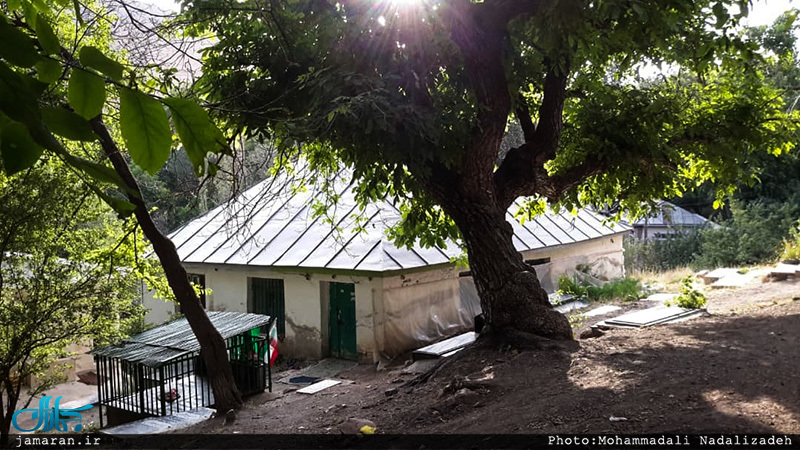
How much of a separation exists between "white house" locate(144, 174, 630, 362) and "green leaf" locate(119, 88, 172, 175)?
12.0m

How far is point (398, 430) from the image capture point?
6.21 m

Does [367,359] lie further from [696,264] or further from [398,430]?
[696,264]

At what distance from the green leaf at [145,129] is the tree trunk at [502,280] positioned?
23.5 ft

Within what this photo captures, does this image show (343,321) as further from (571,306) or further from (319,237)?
(571,306)

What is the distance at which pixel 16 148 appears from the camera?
885mm

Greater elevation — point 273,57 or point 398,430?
point 273,57

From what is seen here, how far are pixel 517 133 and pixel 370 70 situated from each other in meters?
14.0

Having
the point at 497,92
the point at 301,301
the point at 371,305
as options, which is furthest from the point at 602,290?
the point at 497,92

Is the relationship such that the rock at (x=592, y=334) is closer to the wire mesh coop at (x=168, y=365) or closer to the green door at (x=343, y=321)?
the wire mesh coop at (x=168, y=365)

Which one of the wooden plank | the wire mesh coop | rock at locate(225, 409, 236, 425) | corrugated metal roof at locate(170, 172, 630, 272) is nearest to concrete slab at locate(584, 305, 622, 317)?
corrugated metal roof at locate(170, 172, 630, 272)

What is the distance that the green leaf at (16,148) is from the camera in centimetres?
88

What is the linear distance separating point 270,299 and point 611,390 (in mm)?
11927

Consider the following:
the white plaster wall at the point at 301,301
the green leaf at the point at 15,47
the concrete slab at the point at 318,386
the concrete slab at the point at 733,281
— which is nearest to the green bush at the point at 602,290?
the concrete slab at the point at 733,281

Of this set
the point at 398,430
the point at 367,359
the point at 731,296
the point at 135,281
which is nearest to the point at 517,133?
the point at 731,296
